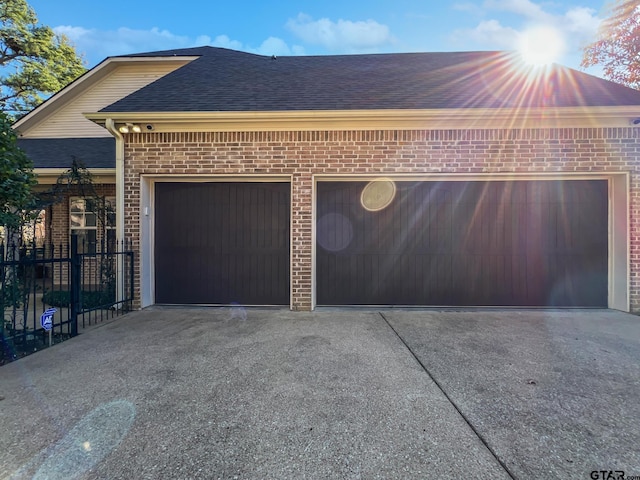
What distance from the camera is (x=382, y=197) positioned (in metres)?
5.71

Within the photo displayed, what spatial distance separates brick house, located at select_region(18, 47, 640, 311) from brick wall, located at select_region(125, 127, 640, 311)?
2 cm

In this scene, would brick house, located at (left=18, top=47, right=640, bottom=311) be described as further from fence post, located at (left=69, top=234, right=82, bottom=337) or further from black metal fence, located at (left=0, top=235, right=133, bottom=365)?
fence post, located at (left=69, top=234, right=82, bottom=337)

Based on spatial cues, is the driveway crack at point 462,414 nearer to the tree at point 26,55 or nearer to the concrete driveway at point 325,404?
the concrete driveway at point 325,404

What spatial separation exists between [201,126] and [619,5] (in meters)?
17.2

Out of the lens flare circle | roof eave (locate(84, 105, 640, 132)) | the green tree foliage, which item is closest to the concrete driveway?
the green tree foliage

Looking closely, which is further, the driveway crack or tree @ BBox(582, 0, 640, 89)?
tree @ BBox(582, 0, 640, 89)

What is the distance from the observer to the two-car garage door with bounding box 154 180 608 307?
555 centimetres

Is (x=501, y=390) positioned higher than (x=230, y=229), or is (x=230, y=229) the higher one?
(x=230, y=229)

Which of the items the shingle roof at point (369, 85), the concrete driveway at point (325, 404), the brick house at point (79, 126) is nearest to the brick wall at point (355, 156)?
the shingle roof at point (369, 85)

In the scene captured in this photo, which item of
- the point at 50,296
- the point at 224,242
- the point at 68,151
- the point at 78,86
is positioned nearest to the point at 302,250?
the point at 224,242

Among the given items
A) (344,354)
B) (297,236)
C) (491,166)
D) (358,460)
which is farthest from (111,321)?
(491,166)

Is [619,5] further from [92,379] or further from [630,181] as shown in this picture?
[92,379]

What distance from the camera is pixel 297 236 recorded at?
5488 millimetres

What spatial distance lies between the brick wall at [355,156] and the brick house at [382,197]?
0.02 m
